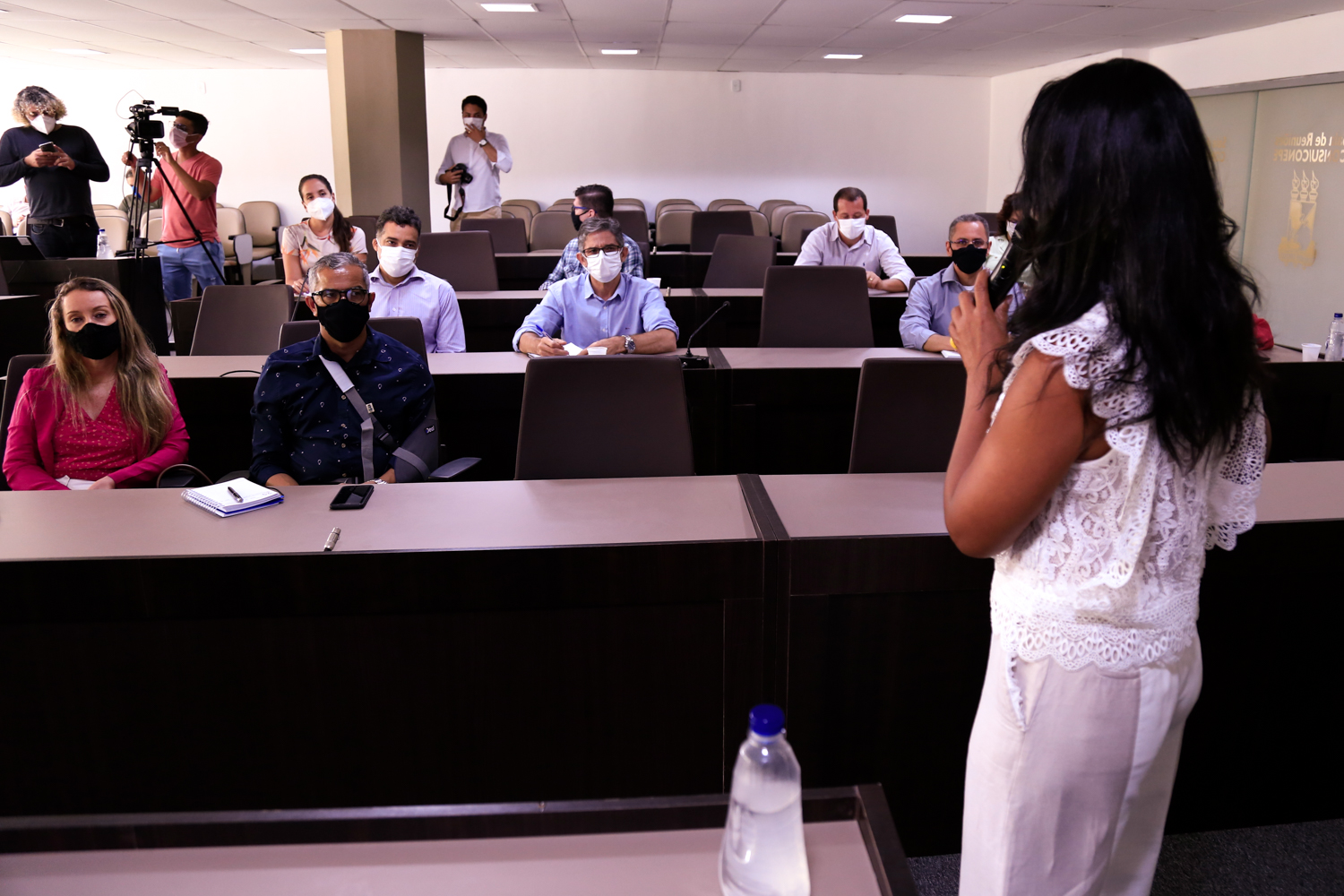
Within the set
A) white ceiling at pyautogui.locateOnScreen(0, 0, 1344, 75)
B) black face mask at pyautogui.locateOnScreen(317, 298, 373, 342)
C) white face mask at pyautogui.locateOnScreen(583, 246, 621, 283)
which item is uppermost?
white ceiling at pyautogui.locateOnScreen(0, 0, 1344, 75)

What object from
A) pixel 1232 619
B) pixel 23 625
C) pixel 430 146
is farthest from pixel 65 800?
pixel 430 146

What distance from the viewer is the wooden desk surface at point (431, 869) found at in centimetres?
87

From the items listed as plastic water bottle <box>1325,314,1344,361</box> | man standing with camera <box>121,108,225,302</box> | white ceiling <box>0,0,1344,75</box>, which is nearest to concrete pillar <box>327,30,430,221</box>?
white ceiling <box>0,0,1344,75</box>

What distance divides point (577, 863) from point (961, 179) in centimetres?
1221

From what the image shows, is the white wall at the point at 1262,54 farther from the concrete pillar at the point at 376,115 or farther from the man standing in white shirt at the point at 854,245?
the concrete pillar at the point at 376,115

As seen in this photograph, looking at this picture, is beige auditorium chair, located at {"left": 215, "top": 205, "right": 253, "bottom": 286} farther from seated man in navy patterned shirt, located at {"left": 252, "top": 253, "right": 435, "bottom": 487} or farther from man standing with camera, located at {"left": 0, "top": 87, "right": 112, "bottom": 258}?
seated man in navy patterned shirt, located at {"left": 252, "top": 253, "right": 435, "bottom": 487}

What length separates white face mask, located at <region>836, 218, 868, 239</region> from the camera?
5.22 metres

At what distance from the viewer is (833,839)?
36.9 inches

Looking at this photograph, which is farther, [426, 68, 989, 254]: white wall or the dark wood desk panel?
[426, 68, 989, 254]: white wall

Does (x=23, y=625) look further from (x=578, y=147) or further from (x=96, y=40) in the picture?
(x=578, y=147)

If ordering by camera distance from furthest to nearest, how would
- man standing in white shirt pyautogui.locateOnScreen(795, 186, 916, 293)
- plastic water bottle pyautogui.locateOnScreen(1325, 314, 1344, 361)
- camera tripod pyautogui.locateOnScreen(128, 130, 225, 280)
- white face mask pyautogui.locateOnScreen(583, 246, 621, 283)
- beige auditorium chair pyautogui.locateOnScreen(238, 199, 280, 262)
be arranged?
beige auditorium chair pyautogui.locateOnScreen(238, 199, 280, 262) → man standing in white shirt pyautogui.locateOnScreen(795, 186, 916, 293) → camera tripod pyautogui.locateOnScreen(128, 130, 225, 280) → white face mask pyautogui.locateOnScreen(583, 246, 621, 283) → plastic water bottle pyautogui.locateOnScreen(1325, 314, 1344, 361)

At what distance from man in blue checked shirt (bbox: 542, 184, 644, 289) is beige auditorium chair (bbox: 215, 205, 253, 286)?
4.27 m

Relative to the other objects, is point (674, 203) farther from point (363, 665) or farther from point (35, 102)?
point (363, 665)

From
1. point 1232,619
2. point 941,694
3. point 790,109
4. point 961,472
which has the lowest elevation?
point 941,694
